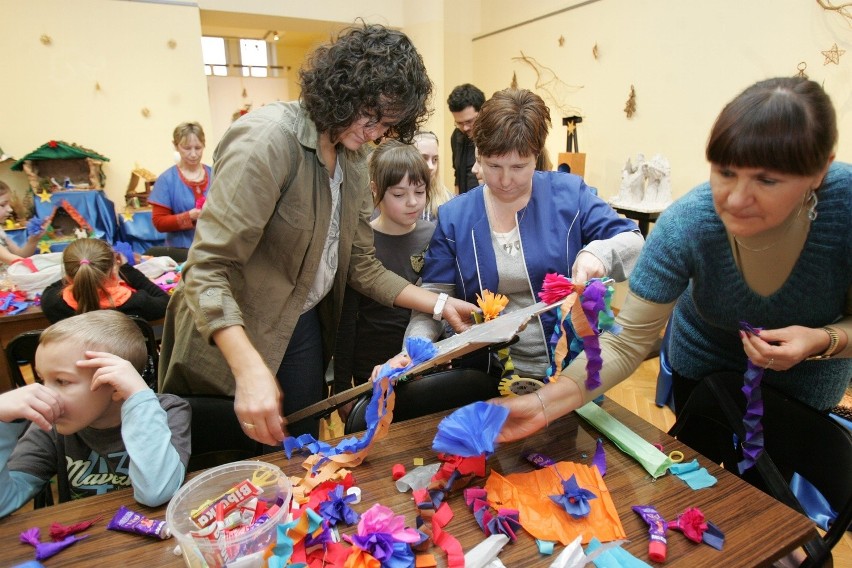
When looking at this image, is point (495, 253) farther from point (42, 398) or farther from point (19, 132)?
point (19, 132)

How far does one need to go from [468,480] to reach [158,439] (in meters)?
0.69

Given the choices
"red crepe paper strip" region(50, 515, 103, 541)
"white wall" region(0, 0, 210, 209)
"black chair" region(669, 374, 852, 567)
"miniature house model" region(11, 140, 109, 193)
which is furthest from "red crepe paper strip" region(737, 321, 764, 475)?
"white wall" region(0, 0, 210, 209)

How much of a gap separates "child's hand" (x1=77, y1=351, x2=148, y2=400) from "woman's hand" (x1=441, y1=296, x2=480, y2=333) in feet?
2.71

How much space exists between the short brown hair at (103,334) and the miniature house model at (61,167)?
4772 millimetres

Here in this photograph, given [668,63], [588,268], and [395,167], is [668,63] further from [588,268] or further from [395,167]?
[588,268]

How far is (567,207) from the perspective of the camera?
162 cm

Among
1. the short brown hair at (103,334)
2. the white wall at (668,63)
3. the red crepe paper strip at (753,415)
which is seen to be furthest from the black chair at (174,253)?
the white wall at (668,63)

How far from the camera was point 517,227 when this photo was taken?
1623 millimetres

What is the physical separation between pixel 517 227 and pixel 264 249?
0.78 meters

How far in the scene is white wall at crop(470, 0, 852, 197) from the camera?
3.30 metres

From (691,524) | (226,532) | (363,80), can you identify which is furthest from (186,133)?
(691,524)

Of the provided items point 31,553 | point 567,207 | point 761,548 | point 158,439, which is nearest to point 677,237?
point 567,207

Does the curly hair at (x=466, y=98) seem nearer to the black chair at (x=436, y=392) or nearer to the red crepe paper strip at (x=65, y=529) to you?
the black chair at (x=436, y=392)

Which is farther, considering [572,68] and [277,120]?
[572,68]
